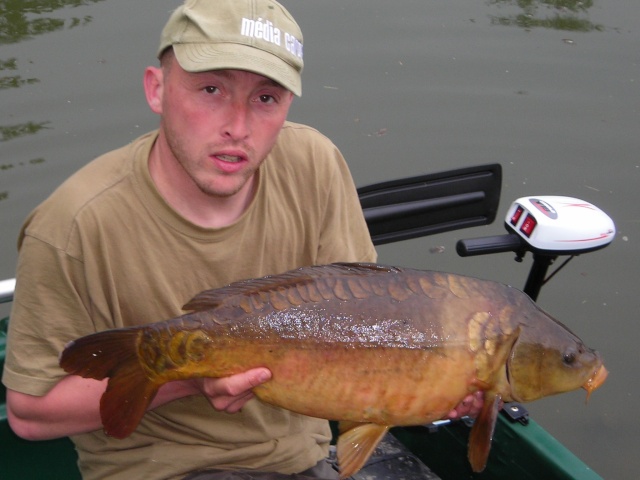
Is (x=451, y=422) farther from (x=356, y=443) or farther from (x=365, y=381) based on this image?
(x=365, y=381)

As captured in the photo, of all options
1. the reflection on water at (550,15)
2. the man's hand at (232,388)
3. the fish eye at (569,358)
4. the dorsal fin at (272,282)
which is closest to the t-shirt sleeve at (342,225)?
the dorsal fin at (272,282)

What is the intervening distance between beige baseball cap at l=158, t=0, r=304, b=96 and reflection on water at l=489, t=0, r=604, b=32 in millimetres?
5719

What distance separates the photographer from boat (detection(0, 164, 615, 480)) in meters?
2.91

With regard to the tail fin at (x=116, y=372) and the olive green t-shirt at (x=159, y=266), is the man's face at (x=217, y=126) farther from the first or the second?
the tail fin at (x=116, y=372)

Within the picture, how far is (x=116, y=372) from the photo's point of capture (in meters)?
2.08

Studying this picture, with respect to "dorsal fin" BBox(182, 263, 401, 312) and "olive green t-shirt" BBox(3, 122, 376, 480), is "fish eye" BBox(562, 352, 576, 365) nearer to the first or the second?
"dorsal fin" BBox(182, 263, 401, 312)

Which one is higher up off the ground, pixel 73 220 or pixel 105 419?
pixel 73 220

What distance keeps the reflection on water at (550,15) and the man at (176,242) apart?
227 inches

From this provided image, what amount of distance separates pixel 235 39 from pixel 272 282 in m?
0.61

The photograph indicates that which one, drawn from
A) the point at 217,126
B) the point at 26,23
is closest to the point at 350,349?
the point at 217,126

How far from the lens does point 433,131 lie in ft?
21.1

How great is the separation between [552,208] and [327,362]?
54.7 inches

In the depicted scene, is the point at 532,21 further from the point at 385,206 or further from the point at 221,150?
the point at 221,150

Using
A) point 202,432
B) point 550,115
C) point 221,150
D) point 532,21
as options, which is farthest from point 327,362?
point 532,21
